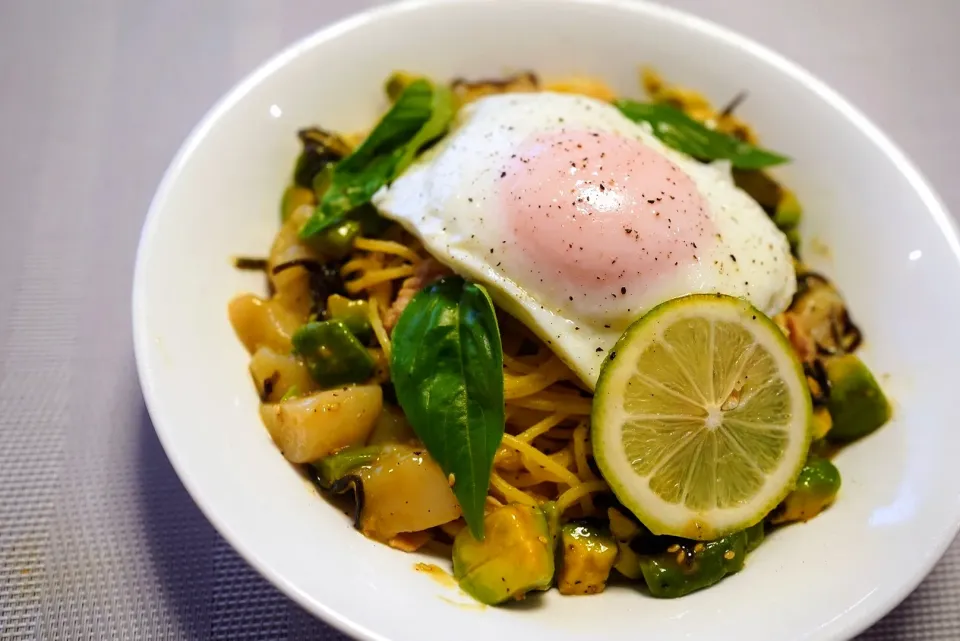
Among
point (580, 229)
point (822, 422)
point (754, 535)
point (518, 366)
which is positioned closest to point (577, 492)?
point (518, 366)

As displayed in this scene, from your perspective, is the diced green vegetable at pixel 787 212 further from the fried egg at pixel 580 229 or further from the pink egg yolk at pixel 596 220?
the pink egg yolk at pixel 596 220

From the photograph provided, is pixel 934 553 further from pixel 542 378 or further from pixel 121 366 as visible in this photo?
pixel 121 366

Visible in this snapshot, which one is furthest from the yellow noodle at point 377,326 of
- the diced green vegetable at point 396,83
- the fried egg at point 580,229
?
the diced green vegetable at point 396,83

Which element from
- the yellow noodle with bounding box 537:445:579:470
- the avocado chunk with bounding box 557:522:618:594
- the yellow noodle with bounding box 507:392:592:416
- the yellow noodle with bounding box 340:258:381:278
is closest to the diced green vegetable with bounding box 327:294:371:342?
the yellow noodle with bounding box 340:258:381:278

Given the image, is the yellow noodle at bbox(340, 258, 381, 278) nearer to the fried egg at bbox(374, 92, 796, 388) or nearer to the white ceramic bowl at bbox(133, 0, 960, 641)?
the fried egg at bbox(374, 92, 796, 388)

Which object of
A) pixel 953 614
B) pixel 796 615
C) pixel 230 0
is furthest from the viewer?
pixel 230 0

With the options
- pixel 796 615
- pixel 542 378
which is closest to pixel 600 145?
pixel 542 378

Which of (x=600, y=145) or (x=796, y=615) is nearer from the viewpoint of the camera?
(x=796, y=615)
